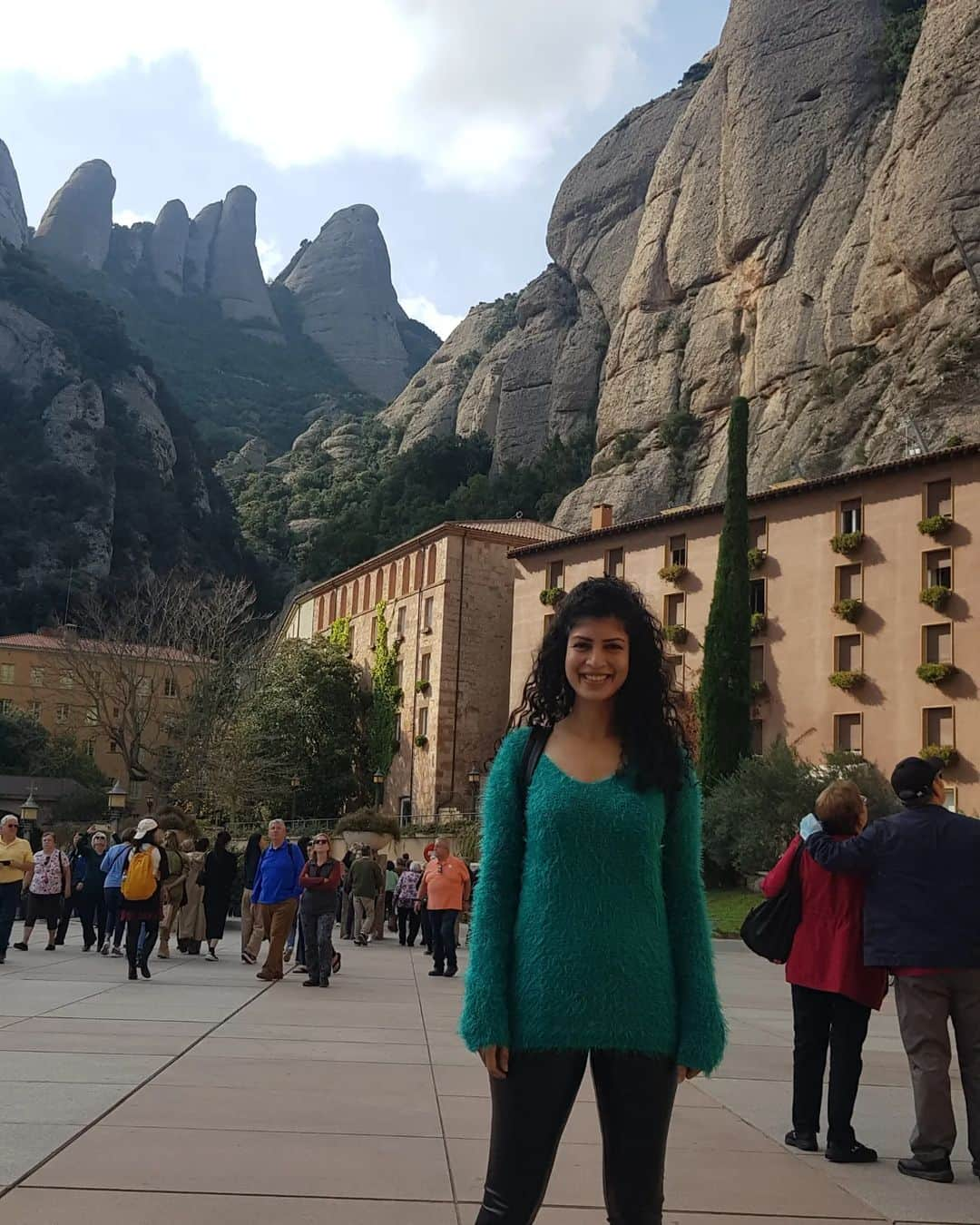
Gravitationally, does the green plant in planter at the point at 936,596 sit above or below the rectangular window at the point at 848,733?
above

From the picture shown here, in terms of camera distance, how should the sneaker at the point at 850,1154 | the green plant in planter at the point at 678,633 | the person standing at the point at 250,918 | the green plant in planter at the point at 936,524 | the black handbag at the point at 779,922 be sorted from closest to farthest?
the sneaker at the point at 850,1154 < the black handbag at the point at 779,922 < the person standing at the point at 250,918 < the green plant in planter at the point at 936,524 < the green plant in planter at the point at 678,633

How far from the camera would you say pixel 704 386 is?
2761 inches

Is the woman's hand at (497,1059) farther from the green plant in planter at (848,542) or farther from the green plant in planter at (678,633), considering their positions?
the green plant in planter at (678,633)

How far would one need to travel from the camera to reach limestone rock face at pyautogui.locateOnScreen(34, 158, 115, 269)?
16800cm

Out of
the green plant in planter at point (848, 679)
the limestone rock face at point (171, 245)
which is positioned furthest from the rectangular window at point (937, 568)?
the limestone rock face at point (171, 245)

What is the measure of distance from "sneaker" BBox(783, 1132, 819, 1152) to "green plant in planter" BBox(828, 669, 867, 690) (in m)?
33.9

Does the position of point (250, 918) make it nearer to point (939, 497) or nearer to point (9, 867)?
point (9, 867)

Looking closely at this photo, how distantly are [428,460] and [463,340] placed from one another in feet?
97.2

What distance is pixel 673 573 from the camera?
45.3m

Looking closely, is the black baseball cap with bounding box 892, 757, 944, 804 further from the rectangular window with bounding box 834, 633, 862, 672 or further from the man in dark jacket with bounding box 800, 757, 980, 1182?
the rectangular window with bounding box 834, 633, 862, 672

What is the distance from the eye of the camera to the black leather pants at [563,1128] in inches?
117

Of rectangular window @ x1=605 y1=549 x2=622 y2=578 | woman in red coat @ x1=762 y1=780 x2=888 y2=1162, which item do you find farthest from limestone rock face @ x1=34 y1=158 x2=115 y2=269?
woman in red coat @ x1=762 y1=780 x2=888 y2=1162

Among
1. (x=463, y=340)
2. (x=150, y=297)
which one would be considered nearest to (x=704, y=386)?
(x=463, y=340)

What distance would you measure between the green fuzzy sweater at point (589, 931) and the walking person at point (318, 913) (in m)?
10.8
